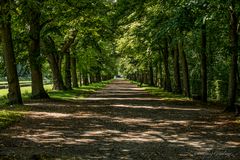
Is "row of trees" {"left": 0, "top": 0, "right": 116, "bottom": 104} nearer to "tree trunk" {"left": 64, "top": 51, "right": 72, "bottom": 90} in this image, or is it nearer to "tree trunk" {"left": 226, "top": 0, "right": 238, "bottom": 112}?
"tree trunk" {"left": 226, "top": 0, "right": 238, "bottom": 112}

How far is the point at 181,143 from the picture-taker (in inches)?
472

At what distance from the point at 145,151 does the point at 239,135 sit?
3.84m

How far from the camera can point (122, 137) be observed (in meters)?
13.1

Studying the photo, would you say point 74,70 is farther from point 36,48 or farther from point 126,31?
point 36,48

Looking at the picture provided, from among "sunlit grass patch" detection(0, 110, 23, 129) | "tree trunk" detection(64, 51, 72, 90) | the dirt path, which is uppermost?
"tree trunk" detection(64, 51, 72, 90)

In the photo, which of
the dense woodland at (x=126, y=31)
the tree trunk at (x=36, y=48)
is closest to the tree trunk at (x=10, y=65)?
the dense woodland at (x=126, y=31)

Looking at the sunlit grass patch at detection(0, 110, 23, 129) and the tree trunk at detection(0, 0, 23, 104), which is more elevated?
the tree trunk at detection(0, 0, 23, 104)

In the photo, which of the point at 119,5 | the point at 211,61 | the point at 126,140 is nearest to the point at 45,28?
the point at 119,5

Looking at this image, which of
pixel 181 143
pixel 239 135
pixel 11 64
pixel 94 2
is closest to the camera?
pixel 181 143

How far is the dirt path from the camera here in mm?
10438

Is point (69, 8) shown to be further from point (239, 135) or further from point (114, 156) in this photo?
point (114, 156)

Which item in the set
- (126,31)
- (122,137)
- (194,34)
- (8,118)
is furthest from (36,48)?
(122,137)

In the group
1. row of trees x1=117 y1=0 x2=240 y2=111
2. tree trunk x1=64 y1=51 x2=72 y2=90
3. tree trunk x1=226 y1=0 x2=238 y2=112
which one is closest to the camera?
row of trees x1=117 y1=0 x2=240 y2=111

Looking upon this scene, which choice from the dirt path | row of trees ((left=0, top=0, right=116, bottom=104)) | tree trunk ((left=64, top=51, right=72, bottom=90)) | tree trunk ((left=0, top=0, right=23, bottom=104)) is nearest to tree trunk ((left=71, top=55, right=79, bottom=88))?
tree trunk ((left=64, top=51, right=72, bottom=90))
